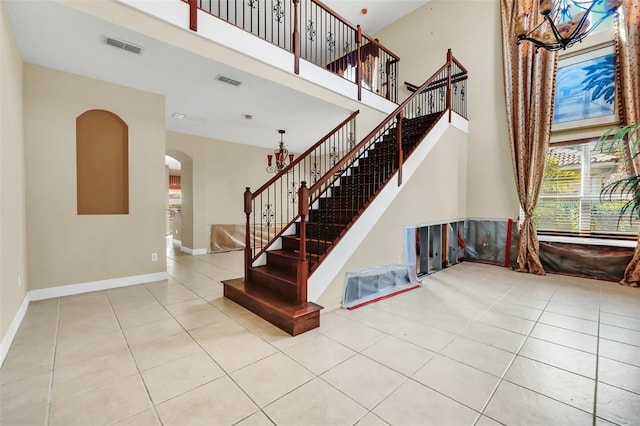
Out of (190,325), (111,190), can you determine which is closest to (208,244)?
(111,190)

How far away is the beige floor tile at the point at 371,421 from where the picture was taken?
1.44 meters

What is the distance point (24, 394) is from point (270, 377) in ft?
4.88

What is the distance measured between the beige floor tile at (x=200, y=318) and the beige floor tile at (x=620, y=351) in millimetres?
3359

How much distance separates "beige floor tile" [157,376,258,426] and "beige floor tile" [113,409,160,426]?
0.03 metres

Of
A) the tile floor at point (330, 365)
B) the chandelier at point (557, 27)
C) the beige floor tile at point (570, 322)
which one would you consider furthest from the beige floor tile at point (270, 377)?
the chandelier at point (557, 27)

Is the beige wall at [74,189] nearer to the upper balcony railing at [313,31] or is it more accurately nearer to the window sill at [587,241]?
the upper balcony railing at [313,31]

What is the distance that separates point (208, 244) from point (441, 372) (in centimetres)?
613

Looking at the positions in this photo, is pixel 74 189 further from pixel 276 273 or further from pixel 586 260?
pixel 586 260

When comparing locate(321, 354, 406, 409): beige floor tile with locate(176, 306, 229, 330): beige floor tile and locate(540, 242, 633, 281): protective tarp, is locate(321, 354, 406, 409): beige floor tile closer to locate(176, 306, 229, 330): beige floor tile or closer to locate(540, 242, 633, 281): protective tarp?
Answer: locate(176, 306, 229, 330): beige floor tile

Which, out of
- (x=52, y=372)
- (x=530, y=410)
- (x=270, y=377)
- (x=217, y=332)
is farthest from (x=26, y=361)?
(x=530, y=410)

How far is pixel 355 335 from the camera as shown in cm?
249

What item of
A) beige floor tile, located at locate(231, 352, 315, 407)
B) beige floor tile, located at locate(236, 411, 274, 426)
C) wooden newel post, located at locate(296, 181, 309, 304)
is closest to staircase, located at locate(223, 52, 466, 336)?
wooden newel post, located at locate(296, 181, 309, 304)

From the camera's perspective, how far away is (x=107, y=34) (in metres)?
2.65

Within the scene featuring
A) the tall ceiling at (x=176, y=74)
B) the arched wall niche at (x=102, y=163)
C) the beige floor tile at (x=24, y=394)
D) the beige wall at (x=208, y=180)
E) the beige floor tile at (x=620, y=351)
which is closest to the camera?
the beige floor tile at (x=24, y=394)
